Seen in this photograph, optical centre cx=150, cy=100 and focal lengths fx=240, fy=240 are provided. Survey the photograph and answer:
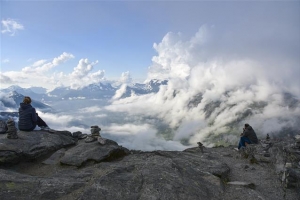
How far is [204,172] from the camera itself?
19375 mm

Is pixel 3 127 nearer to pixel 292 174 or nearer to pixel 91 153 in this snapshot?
pixel 91 153

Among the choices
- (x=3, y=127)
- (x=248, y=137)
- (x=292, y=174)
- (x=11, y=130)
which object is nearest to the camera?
(x=292, y=174)

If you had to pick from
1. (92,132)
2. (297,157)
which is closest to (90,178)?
(92,132)

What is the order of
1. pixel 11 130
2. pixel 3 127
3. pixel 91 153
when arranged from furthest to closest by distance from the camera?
1. pixel 3 127
2. pixel 11 130
3. pixel 91 153

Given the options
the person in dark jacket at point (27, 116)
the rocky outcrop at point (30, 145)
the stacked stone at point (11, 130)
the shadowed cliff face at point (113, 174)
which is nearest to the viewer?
the shadowed cliff face at point (113, 174)

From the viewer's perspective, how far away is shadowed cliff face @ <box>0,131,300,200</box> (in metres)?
14.6

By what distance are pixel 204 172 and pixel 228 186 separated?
2166 millimetres

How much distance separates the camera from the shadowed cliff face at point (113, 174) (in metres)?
14.6

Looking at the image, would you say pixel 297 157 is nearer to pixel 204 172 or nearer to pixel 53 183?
pixel 204 172

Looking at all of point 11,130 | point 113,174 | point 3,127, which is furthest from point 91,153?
point 3,127

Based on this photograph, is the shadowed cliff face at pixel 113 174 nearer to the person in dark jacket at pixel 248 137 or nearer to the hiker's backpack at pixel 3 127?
the hiker's backpack at pixel 3 127

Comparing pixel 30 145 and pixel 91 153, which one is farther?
pixel 30 145

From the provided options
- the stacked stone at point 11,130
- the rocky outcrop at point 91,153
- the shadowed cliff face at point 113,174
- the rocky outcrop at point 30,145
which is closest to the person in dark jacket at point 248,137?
the shadowed cliff face at point 113,174

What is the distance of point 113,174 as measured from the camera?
54.7 feet
